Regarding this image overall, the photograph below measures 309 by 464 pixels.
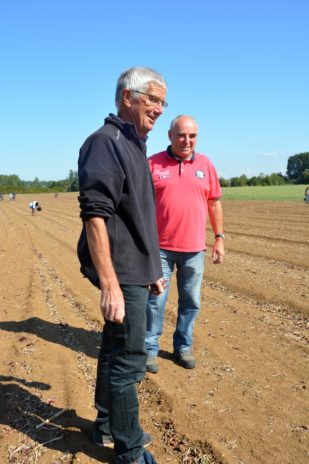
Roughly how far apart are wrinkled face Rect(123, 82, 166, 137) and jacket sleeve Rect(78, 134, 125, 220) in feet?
0.97

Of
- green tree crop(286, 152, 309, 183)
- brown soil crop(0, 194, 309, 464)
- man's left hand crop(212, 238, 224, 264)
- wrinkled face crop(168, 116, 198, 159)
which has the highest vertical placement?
green tree crop(286, 152, 309, 183)

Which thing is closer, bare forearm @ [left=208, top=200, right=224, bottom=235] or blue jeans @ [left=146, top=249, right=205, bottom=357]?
blue jeans @ [left=146, top=249, right=205, bottom=357]

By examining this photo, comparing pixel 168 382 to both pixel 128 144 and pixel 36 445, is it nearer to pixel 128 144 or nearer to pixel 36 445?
pixel 36 445

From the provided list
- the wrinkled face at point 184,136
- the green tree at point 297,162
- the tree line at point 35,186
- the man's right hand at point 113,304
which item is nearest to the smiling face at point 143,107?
the man's right hand at point 113,304

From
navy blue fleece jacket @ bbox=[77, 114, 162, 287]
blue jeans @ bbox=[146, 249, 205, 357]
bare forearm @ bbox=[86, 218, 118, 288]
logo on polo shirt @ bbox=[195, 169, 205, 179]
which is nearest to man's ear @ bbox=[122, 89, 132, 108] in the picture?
navy blue fleece jacket @ bbox=[77, 114, 162, 287]

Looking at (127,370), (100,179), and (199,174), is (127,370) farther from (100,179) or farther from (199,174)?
(199,174)

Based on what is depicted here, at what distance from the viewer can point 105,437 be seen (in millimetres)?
2789

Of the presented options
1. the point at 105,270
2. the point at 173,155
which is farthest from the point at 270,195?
the point at 105,270

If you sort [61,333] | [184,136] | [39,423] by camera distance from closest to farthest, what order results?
[39,423] → [184,136] → [61,333]

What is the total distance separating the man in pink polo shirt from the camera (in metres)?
3.84

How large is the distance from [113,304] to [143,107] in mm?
1084

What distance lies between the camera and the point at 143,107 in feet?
7.84

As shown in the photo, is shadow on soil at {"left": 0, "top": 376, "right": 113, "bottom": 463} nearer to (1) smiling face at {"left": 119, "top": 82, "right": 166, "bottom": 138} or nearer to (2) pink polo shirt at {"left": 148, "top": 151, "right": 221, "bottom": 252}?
(2) pink polo shirt at {"left": 148, "top": 151, "right": 221, "bottom": 252}

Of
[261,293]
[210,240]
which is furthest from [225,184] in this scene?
[261,293]
